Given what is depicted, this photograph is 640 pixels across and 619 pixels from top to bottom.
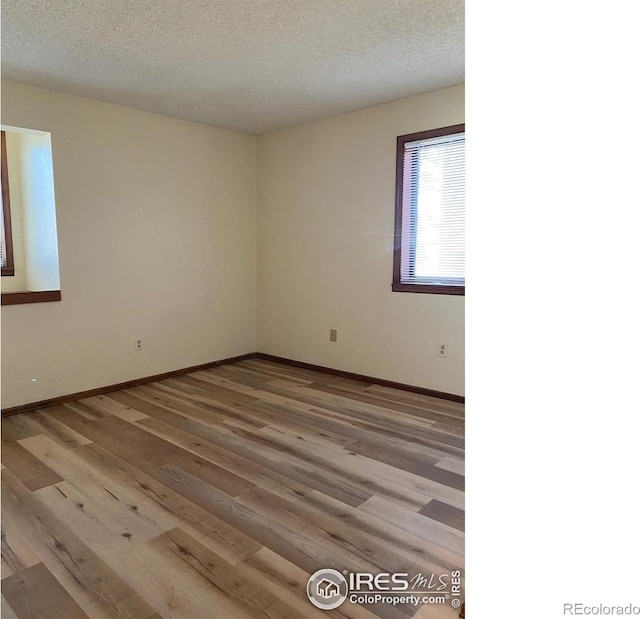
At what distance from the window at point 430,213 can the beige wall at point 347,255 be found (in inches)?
3.6

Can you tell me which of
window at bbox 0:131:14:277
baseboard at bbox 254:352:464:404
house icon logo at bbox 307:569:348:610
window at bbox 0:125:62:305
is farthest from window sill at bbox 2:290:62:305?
house icon logo at bbox 307:569:348:610

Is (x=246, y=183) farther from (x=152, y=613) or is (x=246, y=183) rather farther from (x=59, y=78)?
(x=152, y=613)

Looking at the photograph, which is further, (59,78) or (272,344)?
(272,344)

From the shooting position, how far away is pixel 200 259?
4.55m

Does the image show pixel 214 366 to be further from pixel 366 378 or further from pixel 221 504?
pixel 221 504

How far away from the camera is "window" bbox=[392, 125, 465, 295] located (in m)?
3.53

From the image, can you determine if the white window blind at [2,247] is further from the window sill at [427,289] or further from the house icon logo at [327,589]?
the house icon logo at [327,589]

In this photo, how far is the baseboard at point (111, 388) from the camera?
136 inches

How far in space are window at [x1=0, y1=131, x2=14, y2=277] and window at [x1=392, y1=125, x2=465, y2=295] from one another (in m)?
3.25
